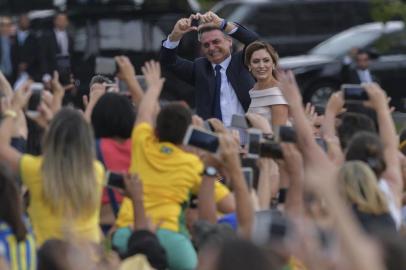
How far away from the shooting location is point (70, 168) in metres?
7.98

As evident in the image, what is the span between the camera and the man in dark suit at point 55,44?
22.8m

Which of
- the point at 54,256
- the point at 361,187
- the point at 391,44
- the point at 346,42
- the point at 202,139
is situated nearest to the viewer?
the point at 54,256

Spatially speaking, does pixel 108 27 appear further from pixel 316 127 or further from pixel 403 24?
pixel 316 127

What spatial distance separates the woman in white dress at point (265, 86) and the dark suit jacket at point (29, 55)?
12080 mm

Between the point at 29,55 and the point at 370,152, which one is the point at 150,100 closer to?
the point at 370,152

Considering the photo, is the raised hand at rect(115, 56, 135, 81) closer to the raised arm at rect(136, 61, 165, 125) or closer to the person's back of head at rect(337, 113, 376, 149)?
the raised arm at rect(136, 61, 165, 125)

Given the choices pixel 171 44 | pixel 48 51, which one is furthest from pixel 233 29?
pixel 48 51

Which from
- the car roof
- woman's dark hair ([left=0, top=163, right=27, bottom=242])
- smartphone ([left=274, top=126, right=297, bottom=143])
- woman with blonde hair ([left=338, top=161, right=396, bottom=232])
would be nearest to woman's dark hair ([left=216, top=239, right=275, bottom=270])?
woman with blonde hair ([left=338, top=161, right=396, bottom=232])

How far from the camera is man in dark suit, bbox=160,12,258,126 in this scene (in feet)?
38.2

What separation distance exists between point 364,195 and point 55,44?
1588cm

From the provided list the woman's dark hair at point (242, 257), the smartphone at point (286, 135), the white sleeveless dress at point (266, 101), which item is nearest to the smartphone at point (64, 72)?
the white sleeveless dress at point (266, 101)

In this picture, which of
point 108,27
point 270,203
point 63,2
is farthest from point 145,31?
point 270,203

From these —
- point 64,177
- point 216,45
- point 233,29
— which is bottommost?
point 64,177

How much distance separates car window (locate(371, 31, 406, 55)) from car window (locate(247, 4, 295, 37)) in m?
3.01
